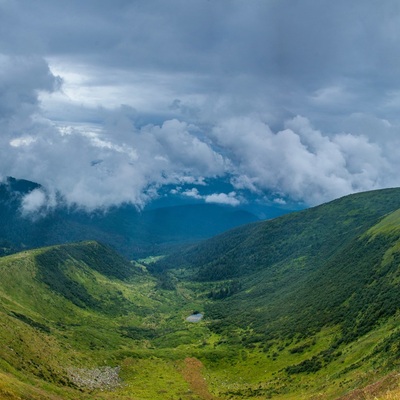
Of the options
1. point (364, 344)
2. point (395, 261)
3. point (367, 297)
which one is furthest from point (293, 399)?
point (395, 261)

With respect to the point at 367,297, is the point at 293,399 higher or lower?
lower

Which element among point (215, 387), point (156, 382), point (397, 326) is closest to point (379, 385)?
point (397, 326)

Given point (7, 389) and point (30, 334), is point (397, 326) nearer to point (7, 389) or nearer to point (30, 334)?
point (7, 389)

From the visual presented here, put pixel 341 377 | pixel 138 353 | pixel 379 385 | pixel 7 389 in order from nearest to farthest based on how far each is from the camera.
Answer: pixel 379 385
pixel 7 389
pixel 341 377
pixel 138 353

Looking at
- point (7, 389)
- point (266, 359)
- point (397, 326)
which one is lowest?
point (266, 359)

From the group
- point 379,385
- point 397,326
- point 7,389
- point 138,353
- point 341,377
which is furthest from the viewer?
point 138,353

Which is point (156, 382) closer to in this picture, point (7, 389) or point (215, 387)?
point (215, 387)

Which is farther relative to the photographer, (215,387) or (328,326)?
(328,326)
